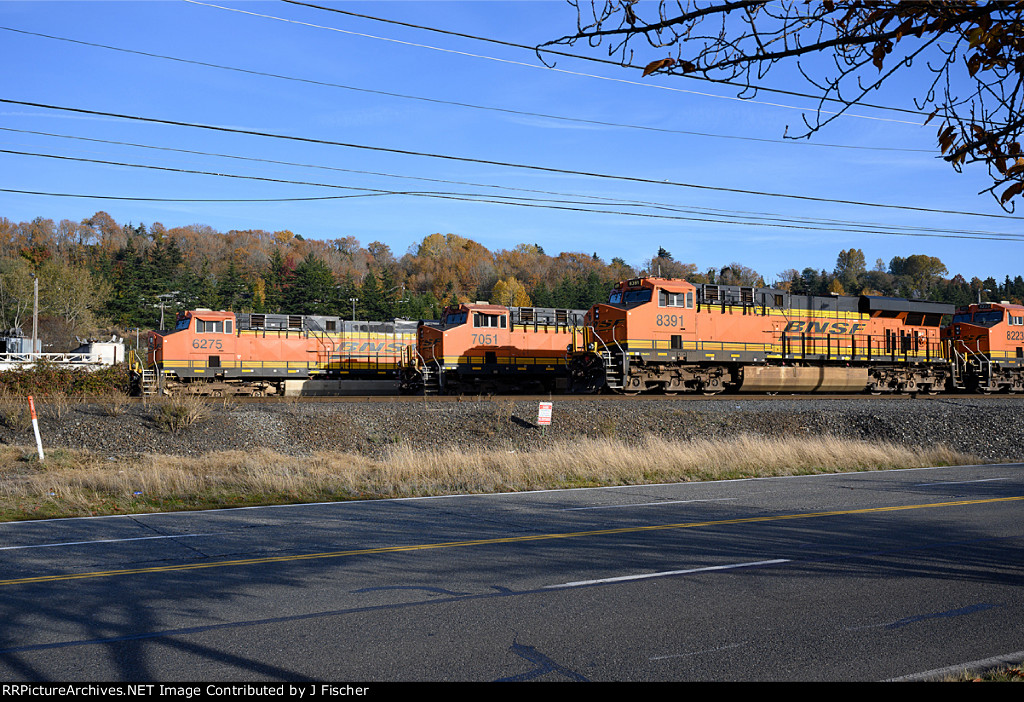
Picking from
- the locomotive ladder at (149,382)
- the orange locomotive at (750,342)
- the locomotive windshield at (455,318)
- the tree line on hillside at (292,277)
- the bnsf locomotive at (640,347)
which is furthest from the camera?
the tree line on hillside at (292,277)

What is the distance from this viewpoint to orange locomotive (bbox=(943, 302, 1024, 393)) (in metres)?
34.2

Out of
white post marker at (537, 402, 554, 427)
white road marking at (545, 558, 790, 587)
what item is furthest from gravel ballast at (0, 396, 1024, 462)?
white road marking at (545, 558, 790, 587)

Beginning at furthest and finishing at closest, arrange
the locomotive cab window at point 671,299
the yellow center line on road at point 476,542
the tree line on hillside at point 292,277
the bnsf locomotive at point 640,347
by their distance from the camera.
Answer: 1. the tree line on hillside at point 292,277
2. the bnsf locomotive at point 640,347
3. the locomotive cab window at point 671,299
4. the yellow center line on road at point 476,542

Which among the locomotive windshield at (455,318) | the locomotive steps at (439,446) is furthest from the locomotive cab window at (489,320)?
the locomotive steps at (439,446)

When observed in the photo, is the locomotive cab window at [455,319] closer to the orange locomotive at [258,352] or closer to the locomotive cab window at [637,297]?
the orange locomotive at [258,352]

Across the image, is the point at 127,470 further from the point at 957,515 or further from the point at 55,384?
the point at 55,384

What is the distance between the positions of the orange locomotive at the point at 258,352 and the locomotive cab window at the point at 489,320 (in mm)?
Result: 4733

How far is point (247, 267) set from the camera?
436 ft

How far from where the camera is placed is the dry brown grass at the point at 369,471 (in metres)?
12.0

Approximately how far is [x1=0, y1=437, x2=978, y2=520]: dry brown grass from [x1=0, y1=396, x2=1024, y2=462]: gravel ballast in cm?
142

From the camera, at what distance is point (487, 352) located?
31812mm

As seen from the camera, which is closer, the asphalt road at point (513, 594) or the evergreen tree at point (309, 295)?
the asphalt road at point (513, 594)
